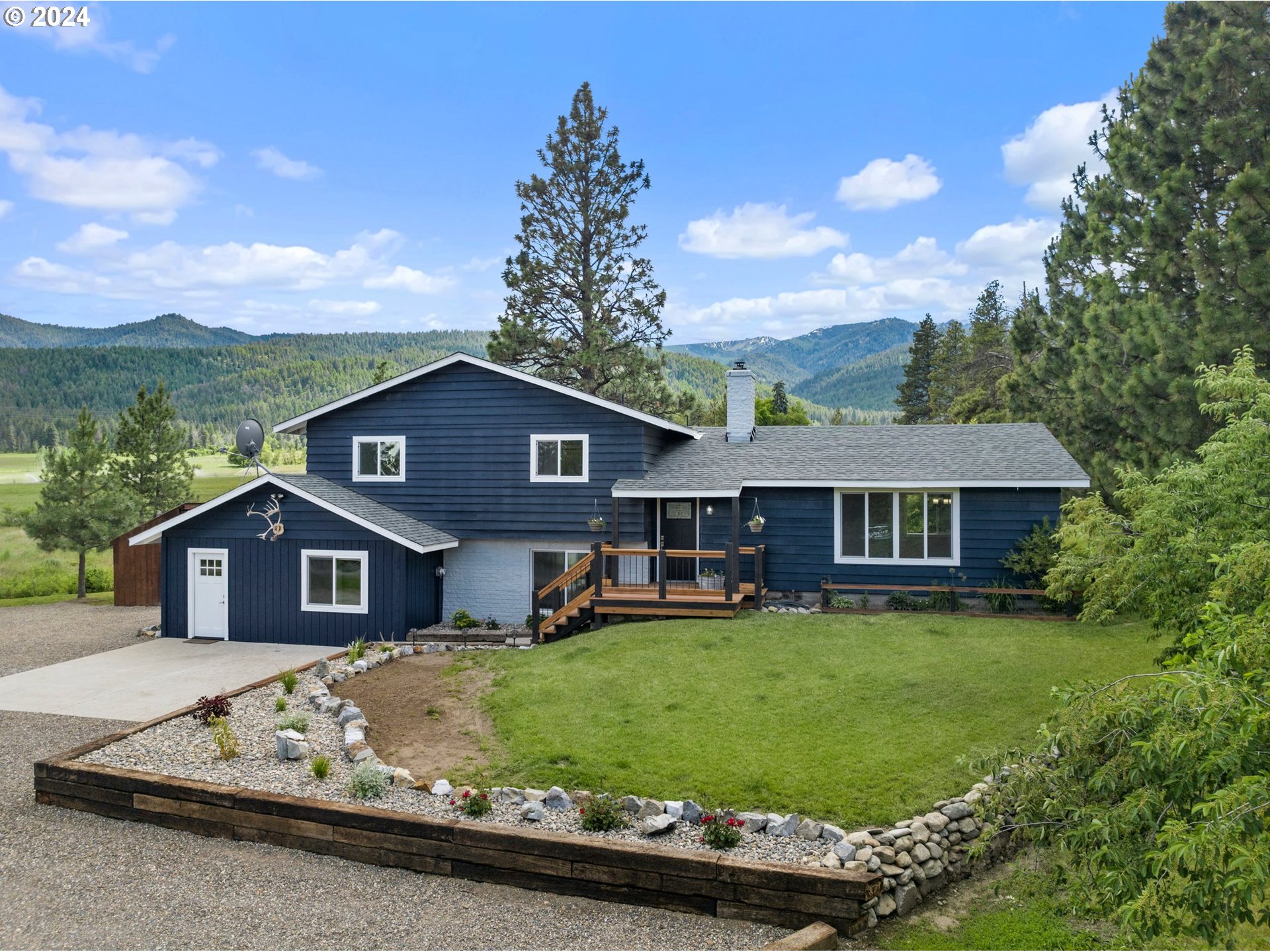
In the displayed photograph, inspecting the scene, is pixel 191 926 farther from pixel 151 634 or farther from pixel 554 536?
pixel 151 634

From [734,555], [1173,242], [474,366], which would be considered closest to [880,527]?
[734,555]

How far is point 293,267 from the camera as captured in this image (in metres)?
100

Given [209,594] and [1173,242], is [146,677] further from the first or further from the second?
[1173,242]

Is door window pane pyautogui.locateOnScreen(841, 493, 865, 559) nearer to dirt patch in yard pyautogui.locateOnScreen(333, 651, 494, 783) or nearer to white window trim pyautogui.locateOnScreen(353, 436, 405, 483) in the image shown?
dirt patch in yard pyautogui.locateOnScreen(333, 651, 494, 783)

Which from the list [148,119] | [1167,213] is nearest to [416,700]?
[1167,213]

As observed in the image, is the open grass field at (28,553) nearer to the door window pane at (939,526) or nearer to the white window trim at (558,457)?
the white window trim at (558,457)

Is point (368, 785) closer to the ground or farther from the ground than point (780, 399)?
closer to the ground

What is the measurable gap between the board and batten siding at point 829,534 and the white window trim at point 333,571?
696 centimetres

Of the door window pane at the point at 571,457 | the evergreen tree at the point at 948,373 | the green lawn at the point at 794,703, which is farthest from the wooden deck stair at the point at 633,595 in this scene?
the evergreen tree at the point at 948,373

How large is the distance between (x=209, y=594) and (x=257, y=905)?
1159 centimetres

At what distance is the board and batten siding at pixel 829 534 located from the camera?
16078 millimetres

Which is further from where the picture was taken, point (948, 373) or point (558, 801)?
point (948, 373)

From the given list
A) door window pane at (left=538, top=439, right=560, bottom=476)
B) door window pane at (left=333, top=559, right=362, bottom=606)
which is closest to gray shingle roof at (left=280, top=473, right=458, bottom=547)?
door window pane at (left=333, top=559, right=362, bottom=606)

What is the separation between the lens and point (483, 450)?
17.4 meters
